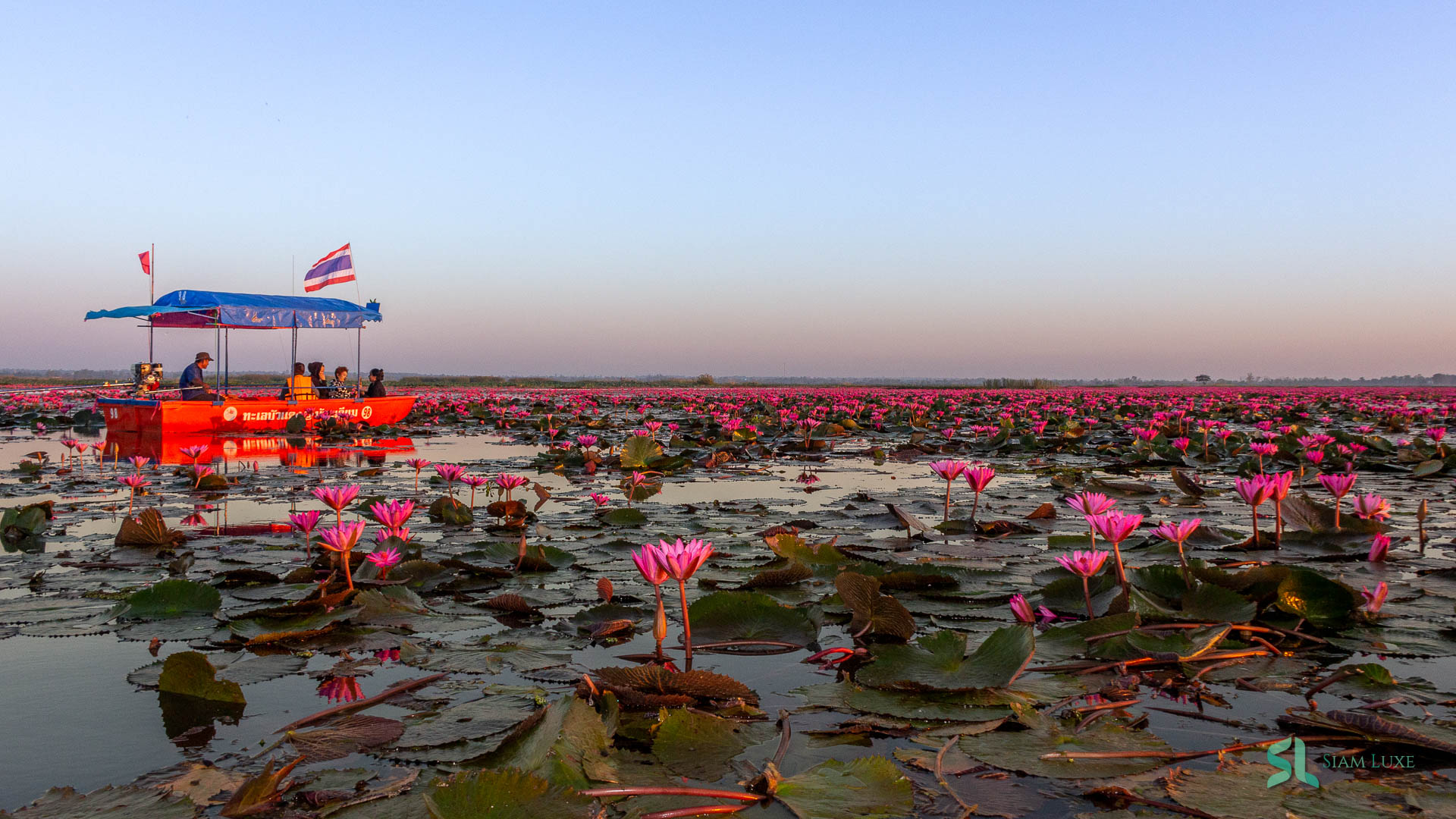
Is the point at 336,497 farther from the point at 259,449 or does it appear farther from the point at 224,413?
the point at 224,413

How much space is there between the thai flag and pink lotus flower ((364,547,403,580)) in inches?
571

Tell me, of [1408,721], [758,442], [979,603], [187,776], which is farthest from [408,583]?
[758,442]

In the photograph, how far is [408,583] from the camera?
324 centimetres

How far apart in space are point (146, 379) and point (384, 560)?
1234 centimetres

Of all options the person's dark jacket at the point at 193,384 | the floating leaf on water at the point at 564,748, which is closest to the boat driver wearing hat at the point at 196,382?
the person's dark jacket at the point at 193,384

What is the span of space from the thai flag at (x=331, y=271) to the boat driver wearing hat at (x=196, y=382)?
9.69 ft

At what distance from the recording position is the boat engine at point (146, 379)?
1241 cm

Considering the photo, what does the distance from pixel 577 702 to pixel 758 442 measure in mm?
9649

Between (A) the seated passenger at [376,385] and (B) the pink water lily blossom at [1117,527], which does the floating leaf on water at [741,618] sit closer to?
(B) the pink water lily blossom at [1117,527]

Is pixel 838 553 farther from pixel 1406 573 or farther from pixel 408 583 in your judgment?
pixel 1406 573

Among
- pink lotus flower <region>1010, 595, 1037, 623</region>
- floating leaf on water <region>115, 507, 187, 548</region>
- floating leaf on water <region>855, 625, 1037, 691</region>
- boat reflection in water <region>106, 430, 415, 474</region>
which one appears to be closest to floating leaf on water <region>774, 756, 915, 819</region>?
floating leaf on water <region>855, 625, 1037, 691</region>

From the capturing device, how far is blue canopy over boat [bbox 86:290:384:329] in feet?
40.9

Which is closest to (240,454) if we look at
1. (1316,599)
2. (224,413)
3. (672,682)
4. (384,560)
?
(224,413)

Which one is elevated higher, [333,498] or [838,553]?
[333,498]
